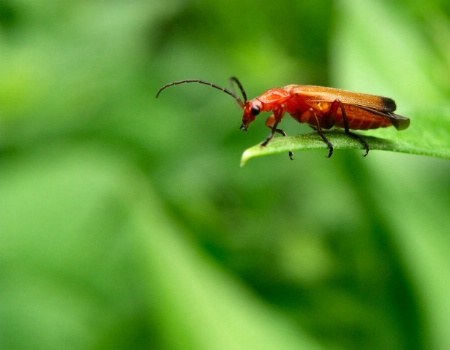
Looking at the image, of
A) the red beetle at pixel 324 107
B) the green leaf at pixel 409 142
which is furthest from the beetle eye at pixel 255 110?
the green leaf at pixel 409 142

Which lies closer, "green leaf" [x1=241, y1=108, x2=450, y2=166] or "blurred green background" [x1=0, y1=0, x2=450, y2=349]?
"green leaf" [x1=241, y1=108, x2=450, y2=166]

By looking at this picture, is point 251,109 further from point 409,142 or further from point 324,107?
point 409,142

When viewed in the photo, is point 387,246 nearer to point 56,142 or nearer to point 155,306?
point 155,306

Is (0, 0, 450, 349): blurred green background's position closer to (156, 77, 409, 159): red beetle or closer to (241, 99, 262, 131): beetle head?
(156, 77, 409, 159): red beetle

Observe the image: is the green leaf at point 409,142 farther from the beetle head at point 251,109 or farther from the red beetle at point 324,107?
the beetle head at point 251,109

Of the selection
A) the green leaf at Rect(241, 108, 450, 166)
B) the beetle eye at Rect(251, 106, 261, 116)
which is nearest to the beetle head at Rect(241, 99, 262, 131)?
the beetle eye at Rect(251, 106, 261, 116)

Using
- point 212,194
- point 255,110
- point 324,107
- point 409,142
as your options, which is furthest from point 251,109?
point 212,194
